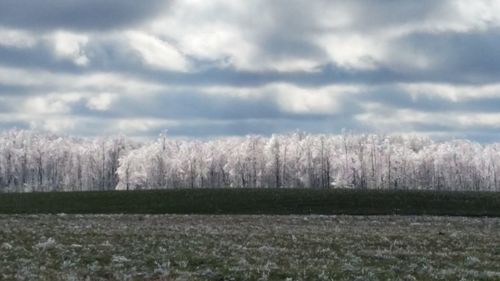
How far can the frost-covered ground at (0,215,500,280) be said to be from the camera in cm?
1980

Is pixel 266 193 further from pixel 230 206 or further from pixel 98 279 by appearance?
pixel 98 279

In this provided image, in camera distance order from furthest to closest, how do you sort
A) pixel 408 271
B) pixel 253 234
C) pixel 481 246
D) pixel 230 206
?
pixel 230 206
pixel 253 234
pixel 481 246
pixel 408 271

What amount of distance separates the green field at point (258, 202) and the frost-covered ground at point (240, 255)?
2783cm

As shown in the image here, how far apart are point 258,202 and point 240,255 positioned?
153ft

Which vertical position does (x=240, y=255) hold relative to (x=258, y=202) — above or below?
below

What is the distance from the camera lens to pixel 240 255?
25094 millimetres

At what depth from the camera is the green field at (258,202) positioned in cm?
6562

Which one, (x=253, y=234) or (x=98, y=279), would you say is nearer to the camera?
(x=98, y=279)

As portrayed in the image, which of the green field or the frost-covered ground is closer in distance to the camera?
the frost-covered ground

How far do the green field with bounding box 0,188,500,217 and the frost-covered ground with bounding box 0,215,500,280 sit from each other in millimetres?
27827

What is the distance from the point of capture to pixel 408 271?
21.8 metres

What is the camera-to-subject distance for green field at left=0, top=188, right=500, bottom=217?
215ft

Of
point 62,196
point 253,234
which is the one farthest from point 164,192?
point 253,234

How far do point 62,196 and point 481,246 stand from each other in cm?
5720
